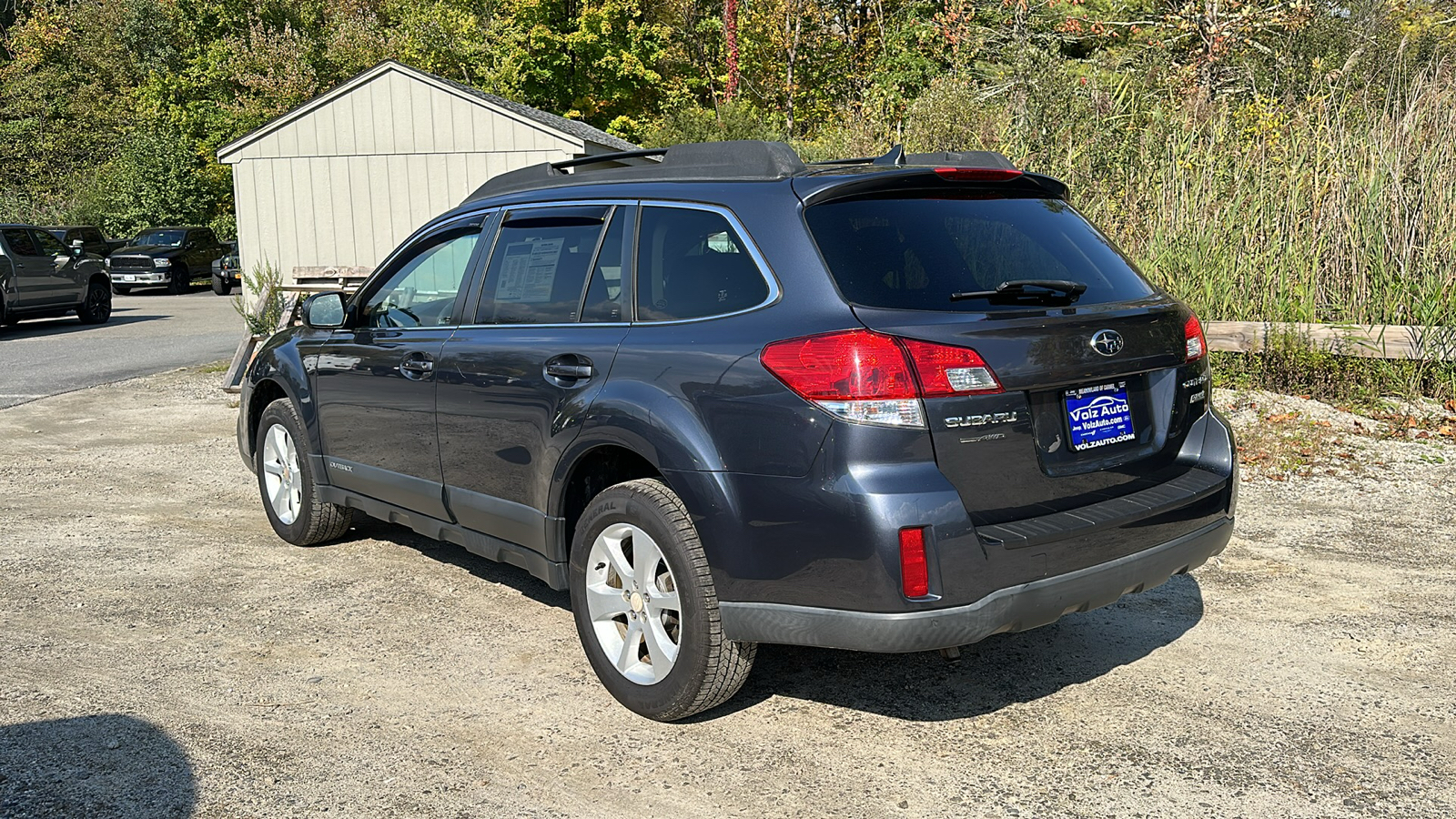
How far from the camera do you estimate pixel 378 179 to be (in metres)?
17.4

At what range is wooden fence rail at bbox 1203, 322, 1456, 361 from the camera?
8469mm

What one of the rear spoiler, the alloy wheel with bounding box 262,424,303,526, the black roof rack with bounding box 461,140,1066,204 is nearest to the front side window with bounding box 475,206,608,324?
the black roof rack with bounding box 461,140,1066,204

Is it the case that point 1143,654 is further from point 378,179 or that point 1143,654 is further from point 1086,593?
point 378,179

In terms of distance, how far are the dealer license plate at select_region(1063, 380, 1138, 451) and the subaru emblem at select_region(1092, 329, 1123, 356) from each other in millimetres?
101

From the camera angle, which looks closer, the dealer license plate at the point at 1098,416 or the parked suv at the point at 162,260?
the dealer license plate at the point at 1098,416

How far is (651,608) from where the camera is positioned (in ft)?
12.9

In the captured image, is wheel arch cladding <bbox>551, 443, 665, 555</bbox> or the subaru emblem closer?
the subaru emblem

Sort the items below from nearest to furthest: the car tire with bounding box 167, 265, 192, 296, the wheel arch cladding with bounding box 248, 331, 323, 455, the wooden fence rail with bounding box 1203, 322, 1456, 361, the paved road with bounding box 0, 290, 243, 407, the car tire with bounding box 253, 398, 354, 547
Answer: the wheel arch cladding with bounding box 248, 331, 323, 455, the car tire with bounding box 253, 398, 354, 547, the wooden fence rail with bounding box 1203, 322, 1456, 361, the paved road with bounding box 0, 290, 243, 407, the car tire with bounding box 167, 265, 192, 296

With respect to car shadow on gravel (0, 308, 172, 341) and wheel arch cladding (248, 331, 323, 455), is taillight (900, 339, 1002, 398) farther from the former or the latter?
car shadow on gravel (0, 308, 172, 341)

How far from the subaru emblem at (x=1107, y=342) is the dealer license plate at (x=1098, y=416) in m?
0.10

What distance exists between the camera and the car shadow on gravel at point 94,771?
11.2 ft

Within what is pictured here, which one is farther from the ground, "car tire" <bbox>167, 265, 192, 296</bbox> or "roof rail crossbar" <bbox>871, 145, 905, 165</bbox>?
"roof rail crossbar" <bbox>871, 145, 905, 165</bbox>

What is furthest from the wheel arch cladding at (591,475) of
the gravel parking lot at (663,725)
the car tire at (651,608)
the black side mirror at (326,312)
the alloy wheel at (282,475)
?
the alloy wheel at (282,475)

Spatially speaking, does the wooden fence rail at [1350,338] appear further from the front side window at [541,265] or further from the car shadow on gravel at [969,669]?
the front side window at [541,265]
